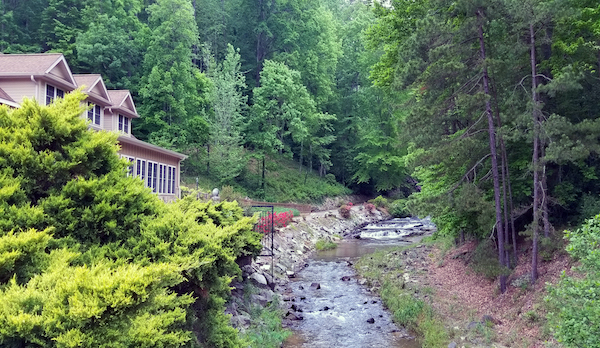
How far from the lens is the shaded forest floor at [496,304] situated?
957 centimetres

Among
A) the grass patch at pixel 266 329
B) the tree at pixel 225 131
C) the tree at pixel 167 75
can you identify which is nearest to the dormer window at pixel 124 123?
the tree at pixel 167 75

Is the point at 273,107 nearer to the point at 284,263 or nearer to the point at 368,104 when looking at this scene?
the point at 368,104

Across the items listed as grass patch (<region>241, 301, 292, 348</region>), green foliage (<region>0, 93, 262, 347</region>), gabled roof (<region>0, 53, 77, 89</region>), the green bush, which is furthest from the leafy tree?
the green bush

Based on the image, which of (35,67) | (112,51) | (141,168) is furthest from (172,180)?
(112,51)

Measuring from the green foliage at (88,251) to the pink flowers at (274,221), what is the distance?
38.8 ft

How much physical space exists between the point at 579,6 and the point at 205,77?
2951 centimetres

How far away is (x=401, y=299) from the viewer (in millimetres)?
13484

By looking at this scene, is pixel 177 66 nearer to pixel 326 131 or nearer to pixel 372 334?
pixel 326 131

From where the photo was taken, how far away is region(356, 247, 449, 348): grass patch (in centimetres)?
1066

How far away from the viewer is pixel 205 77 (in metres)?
36.0

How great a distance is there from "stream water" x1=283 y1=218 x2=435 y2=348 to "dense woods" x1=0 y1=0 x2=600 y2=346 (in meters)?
3.63

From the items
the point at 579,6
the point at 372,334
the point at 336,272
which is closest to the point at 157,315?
the point at 372,334

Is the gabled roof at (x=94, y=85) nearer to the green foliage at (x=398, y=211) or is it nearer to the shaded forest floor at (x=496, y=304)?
the shaded forest floor at (x=496, y=304)

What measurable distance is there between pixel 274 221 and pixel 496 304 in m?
13.9
